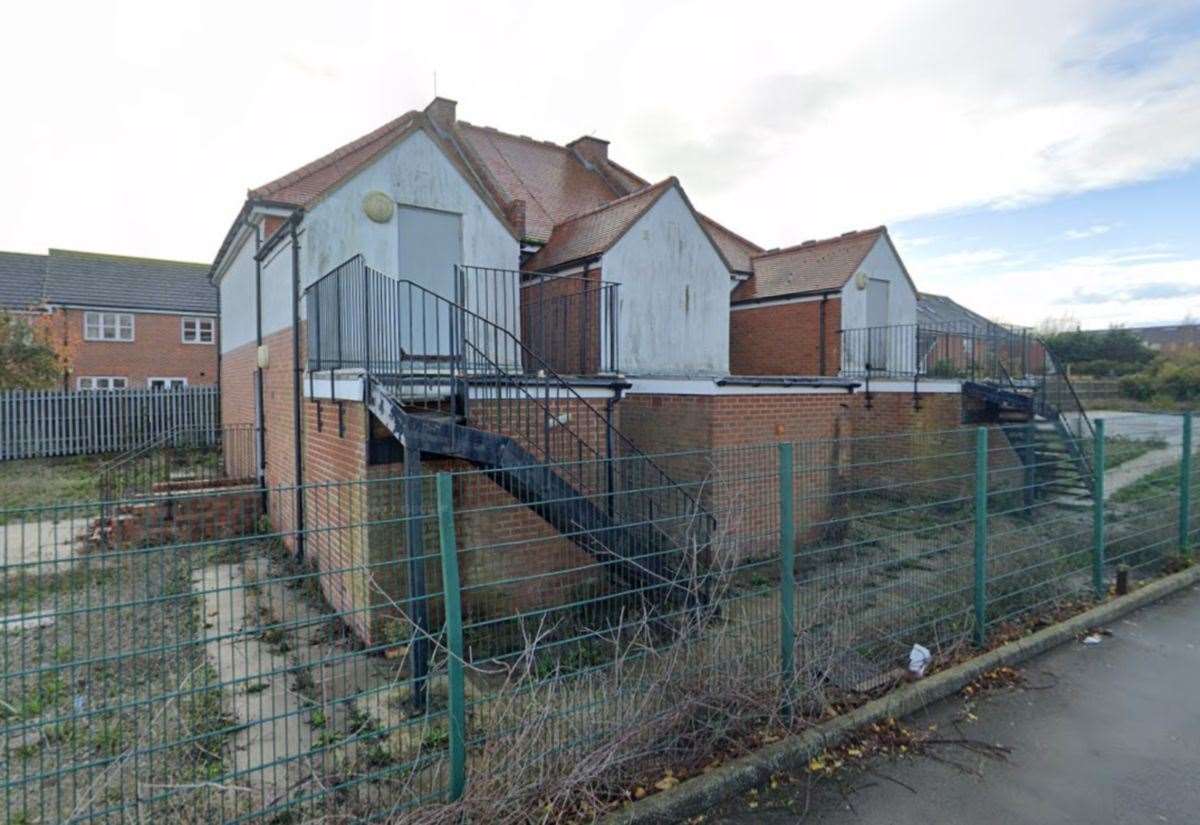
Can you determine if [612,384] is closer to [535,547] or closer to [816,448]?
[535,547]

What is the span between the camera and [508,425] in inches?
253

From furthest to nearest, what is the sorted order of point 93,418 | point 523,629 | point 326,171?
point 93,418 → point 326,171 → point 523,629

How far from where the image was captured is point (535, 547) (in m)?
6.77

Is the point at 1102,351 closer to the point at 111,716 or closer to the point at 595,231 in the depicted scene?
the point at 595,231

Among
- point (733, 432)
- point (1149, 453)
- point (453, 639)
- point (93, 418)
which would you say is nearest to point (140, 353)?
point (93, 418)

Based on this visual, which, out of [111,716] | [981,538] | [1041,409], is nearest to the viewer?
[111,716]

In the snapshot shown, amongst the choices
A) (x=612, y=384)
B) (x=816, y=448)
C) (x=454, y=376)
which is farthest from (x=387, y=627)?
(x=816, y=448)

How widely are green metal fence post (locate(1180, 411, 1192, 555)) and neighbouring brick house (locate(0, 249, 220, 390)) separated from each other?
2459 cm

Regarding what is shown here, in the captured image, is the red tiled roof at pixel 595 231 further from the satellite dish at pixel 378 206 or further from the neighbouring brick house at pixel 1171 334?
the neighbouring brick house at pixel 1171 334

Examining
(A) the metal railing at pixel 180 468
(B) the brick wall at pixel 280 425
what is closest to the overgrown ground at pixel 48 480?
(A) the metal railing at pixel 180 468

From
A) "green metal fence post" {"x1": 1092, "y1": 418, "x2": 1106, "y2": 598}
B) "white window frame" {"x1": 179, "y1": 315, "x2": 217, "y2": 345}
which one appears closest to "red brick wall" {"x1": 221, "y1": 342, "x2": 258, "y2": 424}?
"green metal fence post" {"x1": 1092, "y1": 418, "x2": 1106, "y2": 598}

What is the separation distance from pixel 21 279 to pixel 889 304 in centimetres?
3002

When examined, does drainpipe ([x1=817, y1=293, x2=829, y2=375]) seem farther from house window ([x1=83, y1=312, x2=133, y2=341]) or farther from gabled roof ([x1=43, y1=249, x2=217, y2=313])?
house window ([x1=83, y1=312, x2=133, y2=341])

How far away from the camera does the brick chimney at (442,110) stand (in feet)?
45.3
